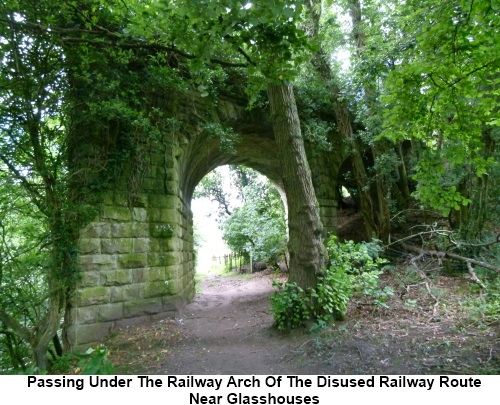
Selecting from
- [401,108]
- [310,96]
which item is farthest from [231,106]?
[401,108]

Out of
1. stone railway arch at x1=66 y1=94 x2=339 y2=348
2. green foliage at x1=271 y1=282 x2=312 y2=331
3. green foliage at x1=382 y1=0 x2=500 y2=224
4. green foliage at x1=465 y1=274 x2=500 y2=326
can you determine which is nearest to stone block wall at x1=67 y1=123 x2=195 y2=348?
stone railway arch at x1=66 y1=94 x2=339 y2=348

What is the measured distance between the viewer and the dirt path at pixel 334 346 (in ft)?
8.89

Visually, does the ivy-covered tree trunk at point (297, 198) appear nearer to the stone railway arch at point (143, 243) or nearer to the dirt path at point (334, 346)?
the dirt path at point (334, 346)

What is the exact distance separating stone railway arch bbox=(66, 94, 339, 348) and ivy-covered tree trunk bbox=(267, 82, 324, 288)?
1585 mm

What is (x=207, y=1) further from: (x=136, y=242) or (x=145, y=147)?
(x=136, y=242)

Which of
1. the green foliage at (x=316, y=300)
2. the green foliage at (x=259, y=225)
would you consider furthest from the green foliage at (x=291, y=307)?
the green foliage at (x=259, y=225)

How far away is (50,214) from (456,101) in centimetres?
476

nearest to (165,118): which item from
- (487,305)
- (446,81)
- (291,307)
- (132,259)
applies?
(132,259)

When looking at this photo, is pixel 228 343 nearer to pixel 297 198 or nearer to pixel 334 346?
pixel 334 346

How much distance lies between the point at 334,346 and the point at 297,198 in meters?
1.71

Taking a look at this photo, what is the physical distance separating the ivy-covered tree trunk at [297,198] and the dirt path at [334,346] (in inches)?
29.4

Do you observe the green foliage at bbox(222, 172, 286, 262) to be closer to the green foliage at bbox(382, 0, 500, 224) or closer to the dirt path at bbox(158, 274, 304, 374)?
the dirt path at bbox(158, 274, 304, 374)

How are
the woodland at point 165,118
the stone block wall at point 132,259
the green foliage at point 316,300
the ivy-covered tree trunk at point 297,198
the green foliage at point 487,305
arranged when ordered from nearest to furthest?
the woodland at point 165,118 < the green foliage at point 487,305 < the green foliage at point 316,300 < the ivy-covered tree trunk at point 297,198 < the stone block wall at point 132,259

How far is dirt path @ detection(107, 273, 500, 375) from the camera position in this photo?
271 cm
